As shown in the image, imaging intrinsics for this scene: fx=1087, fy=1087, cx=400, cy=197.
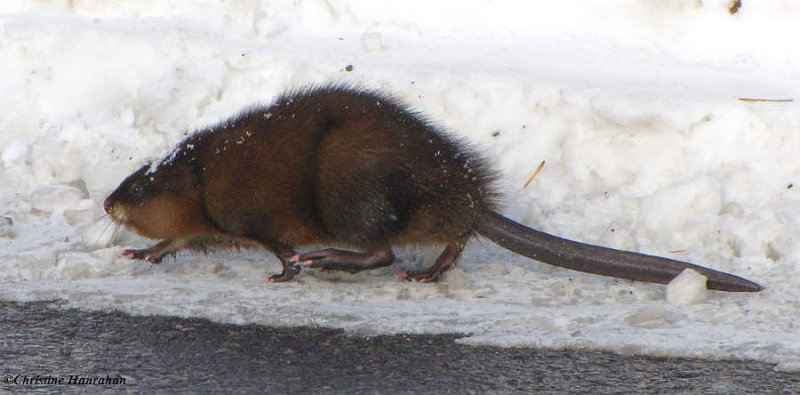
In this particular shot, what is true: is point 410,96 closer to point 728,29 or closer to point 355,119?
point 355,119

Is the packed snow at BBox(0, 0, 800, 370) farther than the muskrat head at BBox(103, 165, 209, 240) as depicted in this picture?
No

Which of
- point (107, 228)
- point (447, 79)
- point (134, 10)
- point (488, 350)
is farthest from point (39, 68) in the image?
point (488, 350)

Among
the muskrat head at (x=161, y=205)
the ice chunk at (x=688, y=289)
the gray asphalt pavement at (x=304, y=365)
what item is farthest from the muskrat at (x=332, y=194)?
the gray asphalt pavement at (x=304, y=365)

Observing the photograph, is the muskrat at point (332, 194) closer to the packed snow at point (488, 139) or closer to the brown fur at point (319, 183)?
the brown fur at point (319, 183)

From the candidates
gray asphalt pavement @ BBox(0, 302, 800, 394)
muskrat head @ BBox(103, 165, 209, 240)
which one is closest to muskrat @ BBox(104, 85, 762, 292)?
muskrat head @ BBox(103, 165, 209, 240)

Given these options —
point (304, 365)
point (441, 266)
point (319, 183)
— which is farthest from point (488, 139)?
point (304, 365)

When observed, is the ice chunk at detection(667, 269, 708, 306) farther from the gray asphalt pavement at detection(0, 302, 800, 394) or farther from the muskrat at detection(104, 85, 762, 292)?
the gray asphalt pavement at detection(0, 302, 800, 394)

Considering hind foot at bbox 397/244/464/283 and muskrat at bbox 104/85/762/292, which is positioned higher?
muskrat at bbox 104/85/762/292
